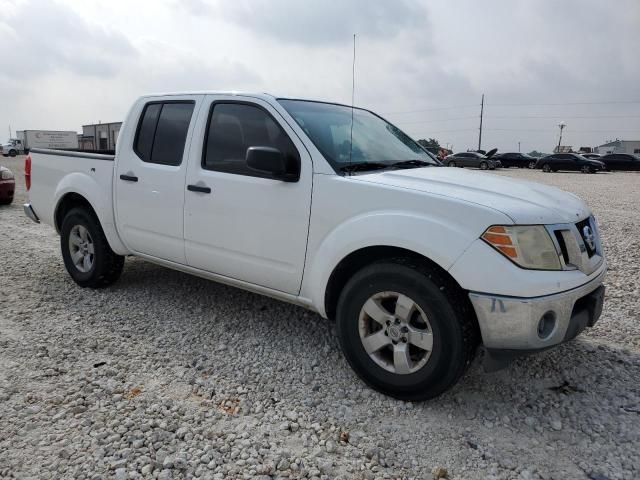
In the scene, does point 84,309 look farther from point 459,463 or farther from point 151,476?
point 459,463

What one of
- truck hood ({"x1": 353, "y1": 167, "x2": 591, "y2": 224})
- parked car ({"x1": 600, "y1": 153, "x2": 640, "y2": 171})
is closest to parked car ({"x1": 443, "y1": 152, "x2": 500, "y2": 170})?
parked car ({"x1": 600, "y1": 153, "x2": 640, "y2": 171})

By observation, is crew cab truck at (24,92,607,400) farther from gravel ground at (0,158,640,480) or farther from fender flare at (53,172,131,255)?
gravel ground at (0,158,640,480)

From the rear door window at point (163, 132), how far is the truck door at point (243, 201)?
0.70 ft

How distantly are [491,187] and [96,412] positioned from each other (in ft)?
8.79

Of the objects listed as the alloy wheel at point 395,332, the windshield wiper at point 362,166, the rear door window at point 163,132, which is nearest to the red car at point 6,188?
the rear door window at point 163,132

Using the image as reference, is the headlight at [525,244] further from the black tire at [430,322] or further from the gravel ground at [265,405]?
the gravel ground at [265,405]

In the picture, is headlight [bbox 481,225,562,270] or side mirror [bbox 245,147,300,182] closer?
headlight [bbox 481,225,562,270]

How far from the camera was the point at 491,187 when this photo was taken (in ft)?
10.3

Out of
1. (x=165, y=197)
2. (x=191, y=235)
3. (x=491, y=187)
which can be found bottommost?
(x=191, y=235)

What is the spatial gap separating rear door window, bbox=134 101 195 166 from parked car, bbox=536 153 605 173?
34.0 meters

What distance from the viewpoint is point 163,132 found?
4.26m

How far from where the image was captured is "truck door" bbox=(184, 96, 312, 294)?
132 inches

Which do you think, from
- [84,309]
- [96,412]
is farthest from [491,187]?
[84,309]

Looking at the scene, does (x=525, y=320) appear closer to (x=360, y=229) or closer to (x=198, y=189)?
(x=360, y=229)
